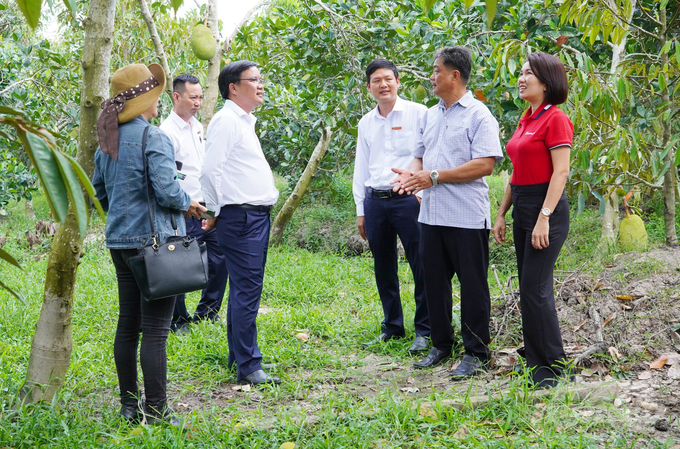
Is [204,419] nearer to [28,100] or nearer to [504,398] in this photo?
[504,398]

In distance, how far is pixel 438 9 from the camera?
17.0ft

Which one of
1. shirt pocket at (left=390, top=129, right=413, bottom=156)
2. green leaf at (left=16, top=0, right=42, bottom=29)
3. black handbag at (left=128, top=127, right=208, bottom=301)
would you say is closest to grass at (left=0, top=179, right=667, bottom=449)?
black handbag at (left=128, top=127, right=208, bottom=301)

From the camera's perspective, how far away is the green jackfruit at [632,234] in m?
5.26

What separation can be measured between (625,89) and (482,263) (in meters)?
1.80

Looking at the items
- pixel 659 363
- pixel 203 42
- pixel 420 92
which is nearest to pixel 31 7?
pixel 659 363

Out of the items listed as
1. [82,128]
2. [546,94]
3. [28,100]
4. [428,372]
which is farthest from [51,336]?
[28,100]

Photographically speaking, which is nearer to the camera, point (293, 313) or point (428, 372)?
point (428, 372)

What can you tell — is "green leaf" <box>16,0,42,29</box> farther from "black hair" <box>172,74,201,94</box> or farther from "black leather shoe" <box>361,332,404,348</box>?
"black hair" <box>172,74,201,94</box>

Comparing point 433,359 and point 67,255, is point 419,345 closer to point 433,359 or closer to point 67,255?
point 433,359

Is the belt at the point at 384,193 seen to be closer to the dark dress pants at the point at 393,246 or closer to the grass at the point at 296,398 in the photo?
the dark dress pants at the point at 393,246

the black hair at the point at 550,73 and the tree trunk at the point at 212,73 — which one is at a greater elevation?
the tree trunk at the point at 212,73

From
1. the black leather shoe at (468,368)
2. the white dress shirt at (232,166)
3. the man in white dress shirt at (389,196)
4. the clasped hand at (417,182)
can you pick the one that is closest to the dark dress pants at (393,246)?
the man in white dress shirt at (389,196)

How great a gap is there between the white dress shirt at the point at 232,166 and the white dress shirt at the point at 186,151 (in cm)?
99

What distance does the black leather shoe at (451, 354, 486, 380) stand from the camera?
3.30 m
